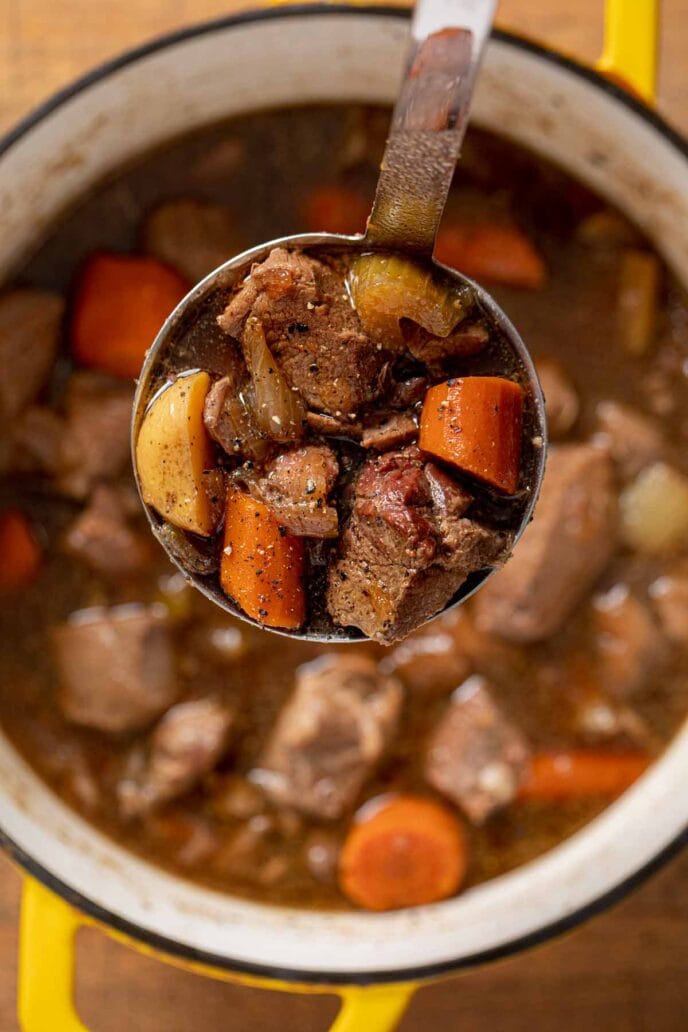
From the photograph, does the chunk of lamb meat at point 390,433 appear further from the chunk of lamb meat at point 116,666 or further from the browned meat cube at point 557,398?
the chunk of lamb meat at point 116,666

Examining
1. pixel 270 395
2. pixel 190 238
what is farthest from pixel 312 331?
pixel 190 238

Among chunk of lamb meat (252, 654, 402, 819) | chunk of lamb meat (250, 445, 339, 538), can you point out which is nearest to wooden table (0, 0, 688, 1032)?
chunk of lamb meat (252, 654, 402, 819)

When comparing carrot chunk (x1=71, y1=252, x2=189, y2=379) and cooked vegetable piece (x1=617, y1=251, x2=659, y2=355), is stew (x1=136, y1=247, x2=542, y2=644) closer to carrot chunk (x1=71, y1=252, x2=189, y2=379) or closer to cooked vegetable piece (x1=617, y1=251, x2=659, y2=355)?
carrot chunk (x1=71, y1=252, x2=189, y2=379)

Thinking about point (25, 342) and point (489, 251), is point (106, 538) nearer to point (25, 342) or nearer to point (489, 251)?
point (25, 342)

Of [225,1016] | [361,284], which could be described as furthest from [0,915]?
[361,284]

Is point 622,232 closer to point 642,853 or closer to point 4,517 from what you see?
point 642,853

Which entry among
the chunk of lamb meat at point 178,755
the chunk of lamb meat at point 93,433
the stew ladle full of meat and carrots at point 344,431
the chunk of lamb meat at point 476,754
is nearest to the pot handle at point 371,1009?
the chunk of lamb meat at point 476,754

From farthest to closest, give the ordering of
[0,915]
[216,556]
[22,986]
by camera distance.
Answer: [0,915]
[22,986]
[216,556]
